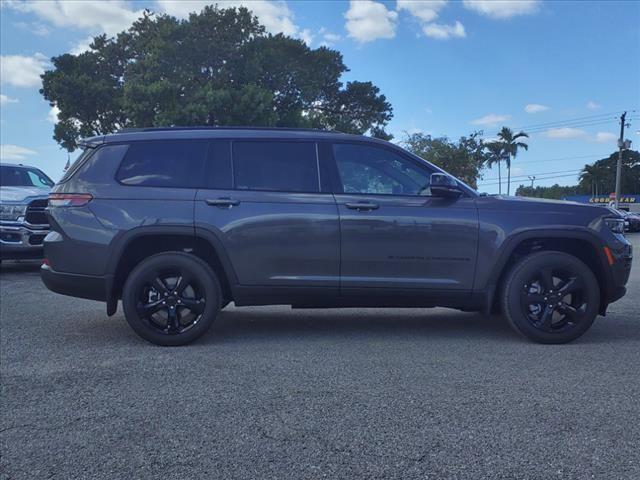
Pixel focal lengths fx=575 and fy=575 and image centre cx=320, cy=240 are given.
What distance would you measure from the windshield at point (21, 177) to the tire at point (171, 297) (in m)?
6.83

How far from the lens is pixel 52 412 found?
3354 millimetres

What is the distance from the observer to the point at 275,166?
507cm

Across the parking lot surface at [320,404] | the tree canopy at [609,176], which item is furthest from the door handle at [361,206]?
the tree canopy at [609,176]

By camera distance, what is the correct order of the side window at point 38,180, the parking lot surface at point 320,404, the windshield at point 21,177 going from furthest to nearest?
the side window at point 38,180 < the windshield at point 21,177 < the parking lot surface at point 320,404

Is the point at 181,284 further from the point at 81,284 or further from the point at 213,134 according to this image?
the point at 213,134

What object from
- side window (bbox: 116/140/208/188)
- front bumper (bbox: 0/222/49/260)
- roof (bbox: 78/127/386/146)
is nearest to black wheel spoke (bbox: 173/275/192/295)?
side window (bbox: 116/140/208/188)

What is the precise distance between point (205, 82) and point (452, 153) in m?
19.9

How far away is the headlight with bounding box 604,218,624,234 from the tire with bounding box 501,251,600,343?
18.2 inches

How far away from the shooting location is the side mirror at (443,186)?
190 inches

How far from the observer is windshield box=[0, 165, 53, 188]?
10.3 metres

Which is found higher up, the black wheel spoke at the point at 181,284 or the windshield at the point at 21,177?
the windshield at the point at 21,177

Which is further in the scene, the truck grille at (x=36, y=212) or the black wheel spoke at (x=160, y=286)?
the truck grille at (x=36, y=212)

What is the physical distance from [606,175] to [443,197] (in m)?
102

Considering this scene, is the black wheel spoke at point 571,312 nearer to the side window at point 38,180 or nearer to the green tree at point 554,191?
the side window at point 38,180
